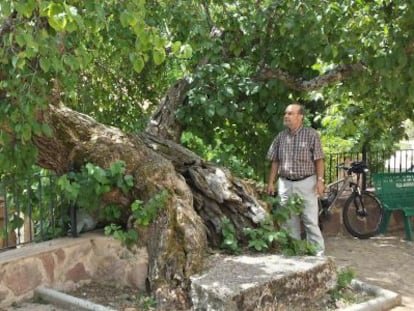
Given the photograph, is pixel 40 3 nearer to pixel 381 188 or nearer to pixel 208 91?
pixel 208 91

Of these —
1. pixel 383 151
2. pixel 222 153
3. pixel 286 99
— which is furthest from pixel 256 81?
pixel 383 151

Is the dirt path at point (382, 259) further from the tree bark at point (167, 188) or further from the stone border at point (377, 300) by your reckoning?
the tree bark at point (167, 188)

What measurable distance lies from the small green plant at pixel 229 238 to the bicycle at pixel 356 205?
3.00 meters

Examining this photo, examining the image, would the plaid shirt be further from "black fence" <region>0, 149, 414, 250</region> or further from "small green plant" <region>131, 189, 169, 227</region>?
"black fence" <region>0, 149, 414, 250</region>

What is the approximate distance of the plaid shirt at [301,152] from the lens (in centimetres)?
657

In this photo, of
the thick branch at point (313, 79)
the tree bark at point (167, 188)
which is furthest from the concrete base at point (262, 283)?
the thick branch at point (313, 79)

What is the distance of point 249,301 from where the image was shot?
4707mm

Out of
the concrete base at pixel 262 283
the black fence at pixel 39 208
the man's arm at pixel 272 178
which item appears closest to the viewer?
the concrete base at pixel 262 283

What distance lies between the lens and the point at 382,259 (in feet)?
25.0

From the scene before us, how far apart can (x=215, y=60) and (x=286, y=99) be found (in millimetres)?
1104

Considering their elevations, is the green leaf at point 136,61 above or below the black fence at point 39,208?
above

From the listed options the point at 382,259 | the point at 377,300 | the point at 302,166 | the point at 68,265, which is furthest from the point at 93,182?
the point at 382,259

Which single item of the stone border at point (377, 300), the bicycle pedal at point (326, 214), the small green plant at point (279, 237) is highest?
the small green plant at point (279, 237)

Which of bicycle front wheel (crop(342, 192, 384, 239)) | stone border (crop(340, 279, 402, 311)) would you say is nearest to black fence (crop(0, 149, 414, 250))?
stone border (crop(340, 279, 402, 311))
